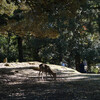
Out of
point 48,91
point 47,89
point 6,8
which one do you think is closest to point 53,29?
point 6,8

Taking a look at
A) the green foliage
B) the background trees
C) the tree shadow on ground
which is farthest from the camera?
the green foliage

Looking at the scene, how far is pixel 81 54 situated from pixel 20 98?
19846 millimetres

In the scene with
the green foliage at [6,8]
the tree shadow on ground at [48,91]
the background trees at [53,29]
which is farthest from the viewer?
the green foliage at [6,8]

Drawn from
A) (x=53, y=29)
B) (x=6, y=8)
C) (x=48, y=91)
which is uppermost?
(x=6, y=8)

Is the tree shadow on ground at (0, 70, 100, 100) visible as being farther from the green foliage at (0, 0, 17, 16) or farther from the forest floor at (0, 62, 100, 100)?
the green foliage at (0, 0, 17, 16)

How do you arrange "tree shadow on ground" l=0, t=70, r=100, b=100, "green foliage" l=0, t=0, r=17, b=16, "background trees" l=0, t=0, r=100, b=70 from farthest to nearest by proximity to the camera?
"green foliage" l=0, t=0, r=17, b=16
"background trees" l=0, t=0, r=100, b=70
"tree shadow on ground" l=0, t=70, r=100, b=100

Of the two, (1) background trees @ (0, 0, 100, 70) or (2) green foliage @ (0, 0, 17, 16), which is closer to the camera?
(1) background trees @ (0, 0, 100, 70)

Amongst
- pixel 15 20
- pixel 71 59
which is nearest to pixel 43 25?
pixel 15 20

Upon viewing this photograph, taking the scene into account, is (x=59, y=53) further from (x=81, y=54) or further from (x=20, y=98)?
(x=20, y=98)

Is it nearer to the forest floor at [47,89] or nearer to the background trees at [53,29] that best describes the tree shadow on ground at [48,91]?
the forest floor at [47,89]

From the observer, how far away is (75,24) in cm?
1967

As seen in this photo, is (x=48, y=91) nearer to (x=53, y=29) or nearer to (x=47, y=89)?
(x=47, y=89)

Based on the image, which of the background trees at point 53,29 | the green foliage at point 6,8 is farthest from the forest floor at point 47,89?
the green foliage at point 6,8

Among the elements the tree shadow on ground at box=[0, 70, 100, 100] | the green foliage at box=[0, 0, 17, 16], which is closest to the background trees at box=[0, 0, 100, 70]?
the green foliage at box=[0, 0, 17, 16]
